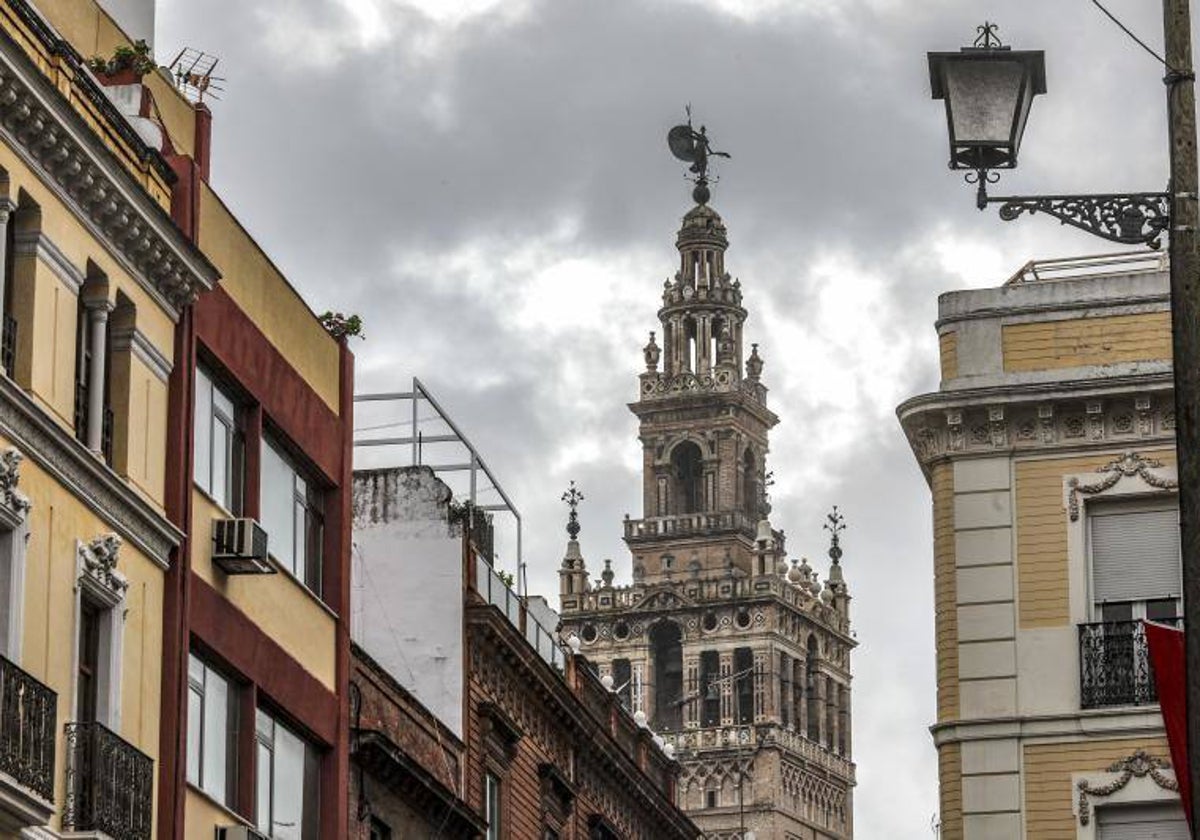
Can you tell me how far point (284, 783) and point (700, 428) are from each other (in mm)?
125698

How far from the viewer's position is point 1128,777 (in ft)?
115

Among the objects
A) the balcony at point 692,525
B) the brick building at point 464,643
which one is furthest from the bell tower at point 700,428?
the brick building at point 464,643

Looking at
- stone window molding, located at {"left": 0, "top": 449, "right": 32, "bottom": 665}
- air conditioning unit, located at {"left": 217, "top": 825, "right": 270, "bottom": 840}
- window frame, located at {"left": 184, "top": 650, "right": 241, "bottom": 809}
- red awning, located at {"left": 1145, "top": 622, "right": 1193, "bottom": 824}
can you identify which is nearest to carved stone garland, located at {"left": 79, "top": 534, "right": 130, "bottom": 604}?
stone window molding, located at {"left": 0, "top": 449, "right": 32, "bottom": 665}

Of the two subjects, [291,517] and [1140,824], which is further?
[291,517]

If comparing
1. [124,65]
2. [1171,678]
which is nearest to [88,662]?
[124,65]

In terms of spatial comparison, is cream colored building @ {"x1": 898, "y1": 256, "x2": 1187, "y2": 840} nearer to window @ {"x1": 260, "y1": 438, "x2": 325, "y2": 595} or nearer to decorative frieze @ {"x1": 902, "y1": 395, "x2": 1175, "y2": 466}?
decorative frieze @ {"x1": 902, "y1": 395, "x2": 1175, "y2": 466}

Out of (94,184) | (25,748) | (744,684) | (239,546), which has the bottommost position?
(25,748)

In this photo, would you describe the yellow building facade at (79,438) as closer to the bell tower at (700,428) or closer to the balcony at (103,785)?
the balcony at (103,785)

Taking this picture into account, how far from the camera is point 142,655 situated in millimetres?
29594

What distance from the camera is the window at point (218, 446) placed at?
1273 inches

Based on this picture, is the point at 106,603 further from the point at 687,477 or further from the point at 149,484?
the point at 687,477

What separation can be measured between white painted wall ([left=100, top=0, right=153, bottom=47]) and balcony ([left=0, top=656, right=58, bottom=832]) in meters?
9.28

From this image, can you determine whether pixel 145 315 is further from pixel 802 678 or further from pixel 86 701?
pixel 802 678

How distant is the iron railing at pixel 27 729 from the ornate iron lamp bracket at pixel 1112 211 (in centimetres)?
942
